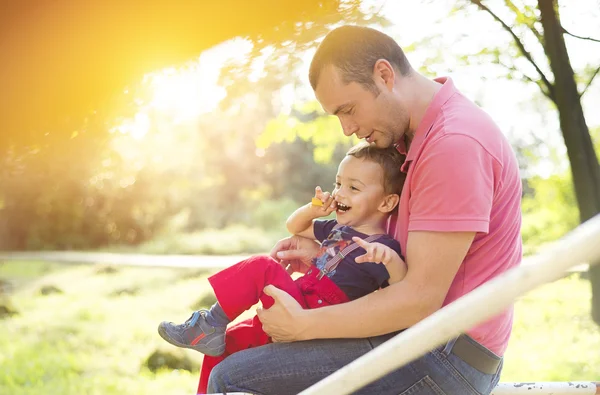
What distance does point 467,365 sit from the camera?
1.65 m

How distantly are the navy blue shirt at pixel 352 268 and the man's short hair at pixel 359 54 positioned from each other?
0.40 m

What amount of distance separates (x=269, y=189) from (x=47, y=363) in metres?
5.07

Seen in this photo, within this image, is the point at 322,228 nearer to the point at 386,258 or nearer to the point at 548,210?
the point at 386,258

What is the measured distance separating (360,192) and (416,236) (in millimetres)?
367

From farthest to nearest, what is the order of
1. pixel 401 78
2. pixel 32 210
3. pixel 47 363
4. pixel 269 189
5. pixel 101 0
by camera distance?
pixel 269 189 → pixel 32 210 → pixel 47 363 → pixel 101 0 → pixel 401 78

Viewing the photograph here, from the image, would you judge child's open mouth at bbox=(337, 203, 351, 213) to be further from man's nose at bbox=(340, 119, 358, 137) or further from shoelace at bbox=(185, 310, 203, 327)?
shoelace at bbox=(185, 310, 203, 327)

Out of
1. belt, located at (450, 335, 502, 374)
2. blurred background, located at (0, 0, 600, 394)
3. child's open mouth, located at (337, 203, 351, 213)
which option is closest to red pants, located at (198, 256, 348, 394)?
child's open mouth, located at (337, 203, 351, 213)

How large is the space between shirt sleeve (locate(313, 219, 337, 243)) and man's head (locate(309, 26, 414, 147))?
34 centimetres

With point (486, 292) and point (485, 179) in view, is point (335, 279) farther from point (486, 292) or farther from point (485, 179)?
point (486, 292)

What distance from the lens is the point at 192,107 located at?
834 cm

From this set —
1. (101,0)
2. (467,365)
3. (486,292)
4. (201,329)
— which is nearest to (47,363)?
(101,0)

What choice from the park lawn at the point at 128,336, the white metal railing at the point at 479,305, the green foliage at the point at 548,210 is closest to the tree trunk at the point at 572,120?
the park lawn at the point at 128,336

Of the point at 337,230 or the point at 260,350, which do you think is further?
the point at 337,230

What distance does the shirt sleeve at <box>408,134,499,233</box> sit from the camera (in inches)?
60.5
